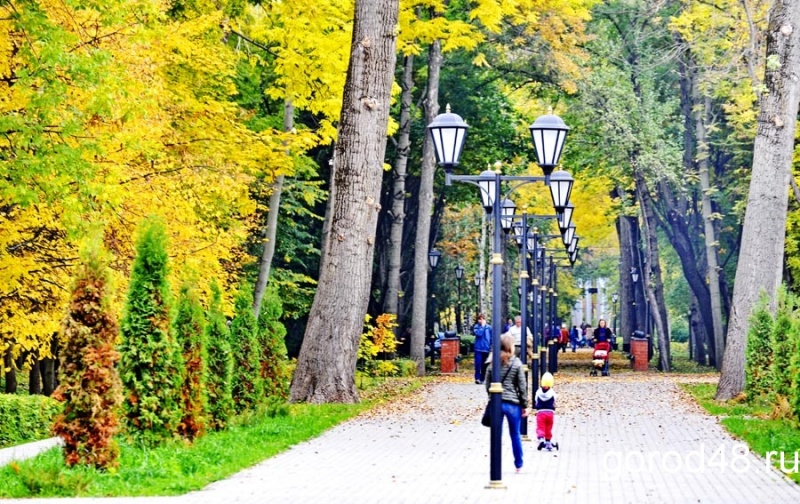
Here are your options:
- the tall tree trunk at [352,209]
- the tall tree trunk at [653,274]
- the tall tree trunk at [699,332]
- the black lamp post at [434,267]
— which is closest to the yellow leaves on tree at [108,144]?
the tall tree trunk at [352,209]

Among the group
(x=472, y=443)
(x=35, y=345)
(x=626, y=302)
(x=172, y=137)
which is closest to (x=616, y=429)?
(x=472, y=443)

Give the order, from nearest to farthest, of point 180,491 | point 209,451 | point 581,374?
1. point 180,491
2. point 209,451
3. point 581,374

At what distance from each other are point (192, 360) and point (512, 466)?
4.40 m

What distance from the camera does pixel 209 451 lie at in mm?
14766

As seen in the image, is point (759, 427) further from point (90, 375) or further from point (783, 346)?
point (90, 375)

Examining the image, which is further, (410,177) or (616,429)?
(410,177)

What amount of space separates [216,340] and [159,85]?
4801mm

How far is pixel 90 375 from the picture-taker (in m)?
13.1

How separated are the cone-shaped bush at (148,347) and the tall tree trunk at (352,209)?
8257 mm

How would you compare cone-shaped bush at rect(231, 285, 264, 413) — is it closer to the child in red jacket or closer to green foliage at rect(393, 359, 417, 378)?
the child in red jacket

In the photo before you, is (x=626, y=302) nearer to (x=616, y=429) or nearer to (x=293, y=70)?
(x=293, y=70)

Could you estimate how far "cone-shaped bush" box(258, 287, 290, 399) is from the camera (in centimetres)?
2105

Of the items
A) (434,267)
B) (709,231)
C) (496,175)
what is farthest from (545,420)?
(434,267)

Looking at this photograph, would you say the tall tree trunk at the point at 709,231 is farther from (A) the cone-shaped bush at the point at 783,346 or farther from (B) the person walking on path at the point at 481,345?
(A) the cone-shaped bush at the point at 783,346
